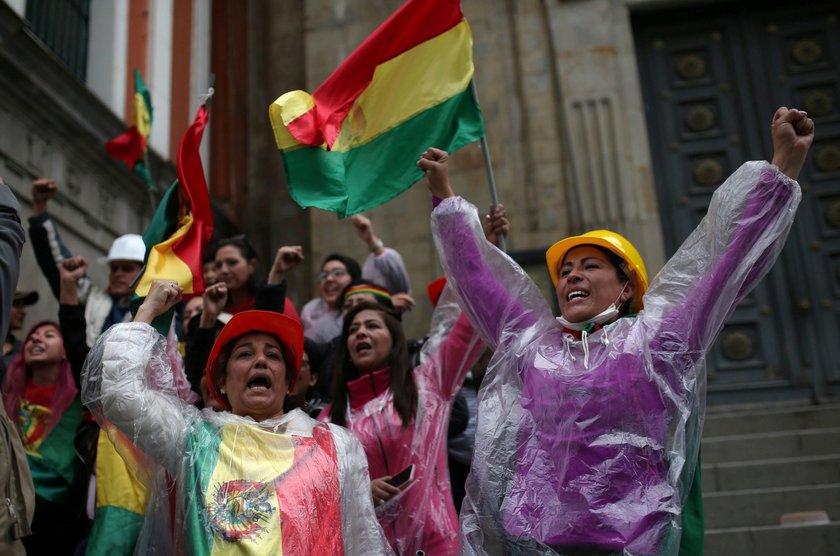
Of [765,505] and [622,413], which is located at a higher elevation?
[622,413]

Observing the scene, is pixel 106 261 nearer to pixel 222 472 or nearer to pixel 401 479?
pixel 401 479

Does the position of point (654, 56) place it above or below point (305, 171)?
above

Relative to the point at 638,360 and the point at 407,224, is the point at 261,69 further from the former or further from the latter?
the point at 638,360

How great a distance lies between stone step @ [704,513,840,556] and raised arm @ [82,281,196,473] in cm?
298

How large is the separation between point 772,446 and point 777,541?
161cm

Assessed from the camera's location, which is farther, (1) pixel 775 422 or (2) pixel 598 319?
(1) pixel 775 422

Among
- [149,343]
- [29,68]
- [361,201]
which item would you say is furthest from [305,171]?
[29,68]

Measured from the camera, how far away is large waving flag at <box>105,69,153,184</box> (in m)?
6.57

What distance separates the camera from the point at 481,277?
130 inches

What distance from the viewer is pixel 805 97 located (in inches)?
350

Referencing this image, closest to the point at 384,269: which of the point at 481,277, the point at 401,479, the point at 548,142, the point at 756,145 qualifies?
the point at 401,479

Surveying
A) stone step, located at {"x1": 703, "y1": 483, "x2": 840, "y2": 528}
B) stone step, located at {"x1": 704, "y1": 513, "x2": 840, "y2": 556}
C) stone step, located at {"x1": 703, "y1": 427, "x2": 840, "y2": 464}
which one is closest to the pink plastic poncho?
stone step, located at {"x1": 704, "y1": 513, "x2": 840, "y2": 556}

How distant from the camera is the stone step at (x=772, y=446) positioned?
5.98 metres

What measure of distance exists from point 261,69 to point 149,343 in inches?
351
